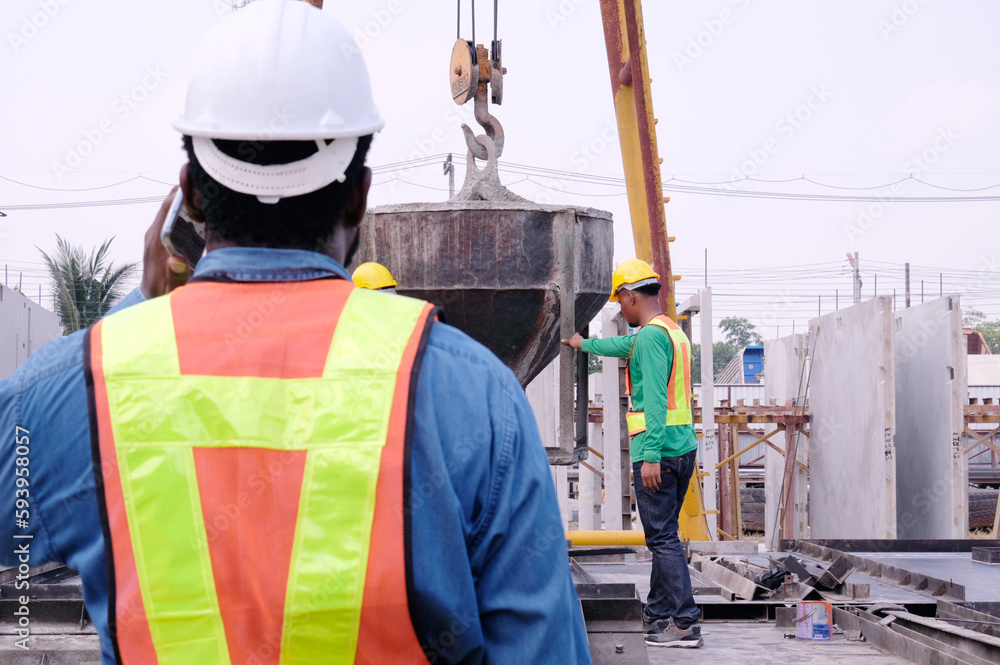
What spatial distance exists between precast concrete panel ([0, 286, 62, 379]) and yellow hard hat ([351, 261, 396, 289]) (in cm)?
891

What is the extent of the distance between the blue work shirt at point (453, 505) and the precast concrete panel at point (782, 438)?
11.5 metres

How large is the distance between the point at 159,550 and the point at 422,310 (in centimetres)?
40

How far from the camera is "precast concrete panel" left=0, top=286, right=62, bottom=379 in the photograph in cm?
1288

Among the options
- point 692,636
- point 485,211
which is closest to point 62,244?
point 485,211

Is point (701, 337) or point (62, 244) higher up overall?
point (62, 244)

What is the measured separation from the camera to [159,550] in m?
1.02

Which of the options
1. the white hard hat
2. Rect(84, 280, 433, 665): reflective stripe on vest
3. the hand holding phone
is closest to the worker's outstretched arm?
the hand holding phone

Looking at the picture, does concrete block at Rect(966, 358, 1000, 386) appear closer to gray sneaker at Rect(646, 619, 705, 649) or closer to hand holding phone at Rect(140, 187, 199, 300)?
gray sneaker at Rect(646, 619, 705, 649)

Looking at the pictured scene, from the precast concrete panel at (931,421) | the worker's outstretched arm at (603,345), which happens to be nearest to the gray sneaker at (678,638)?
the worker's outstretched arm at (603,345)

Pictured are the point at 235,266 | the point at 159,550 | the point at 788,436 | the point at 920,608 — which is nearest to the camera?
the point at 159,550

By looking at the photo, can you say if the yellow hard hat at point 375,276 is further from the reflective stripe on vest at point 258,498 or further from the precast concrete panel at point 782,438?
the precast concrete panel at point 782,438

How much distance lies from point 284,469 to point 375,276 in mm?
4005

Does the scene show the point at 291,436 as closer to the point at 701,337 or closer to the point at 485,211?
the point at 485,211

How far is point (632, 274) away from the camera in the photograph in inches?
203
